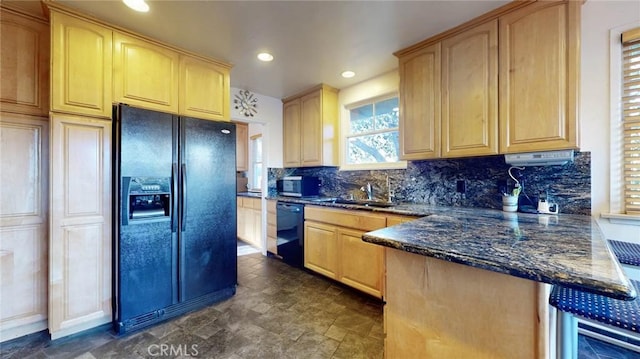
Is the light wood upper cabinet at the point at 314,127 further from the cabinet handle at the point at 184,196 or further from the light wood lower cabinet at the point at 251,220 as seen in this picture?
the cabinet handle at the point at 184,196

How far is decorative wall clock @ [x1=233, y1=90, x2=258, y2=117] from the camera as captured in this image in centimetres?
348

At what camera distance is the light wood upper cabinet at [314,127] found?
11.2 feet

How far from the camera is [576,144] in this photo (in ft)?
5.25

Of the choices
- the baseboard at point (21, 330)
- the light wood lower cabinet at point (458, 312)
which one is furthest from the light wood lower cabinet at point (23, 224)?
the light wood lower cabinet at point (458, 312)

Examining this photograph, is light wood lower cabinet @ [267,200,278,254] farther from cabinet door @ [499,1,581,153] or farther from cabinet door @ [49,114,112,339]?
cabinet door @ [499,1,581,153]

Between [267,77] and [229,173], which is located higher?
[267,77]

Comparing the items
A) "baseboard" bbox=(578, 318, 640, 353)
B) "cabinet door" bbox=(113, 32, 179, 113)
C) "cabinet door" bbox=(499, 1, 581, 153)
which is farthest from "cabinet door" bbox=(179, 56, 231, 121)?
"baseboard" bbox=(578, 318, 640, 353)

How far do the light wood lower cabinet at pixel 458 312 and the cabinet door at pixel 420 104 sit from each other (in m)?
1.49

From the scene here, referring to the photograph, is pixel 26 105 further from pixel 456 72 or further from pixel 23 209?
pixel 456 72

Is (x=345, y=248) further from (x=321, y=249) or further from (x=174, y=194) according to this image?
(x=174, y=194)

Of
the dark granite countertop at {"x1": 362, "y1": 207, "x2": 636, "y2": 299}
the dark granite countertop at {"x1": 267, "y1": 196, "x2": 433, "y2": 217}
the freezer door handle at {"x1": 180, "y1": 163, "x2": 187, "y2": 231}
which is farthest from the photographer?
the freezer door handle at {"x1": 180, "y1": 163, "x2": 187, "y2": 231}

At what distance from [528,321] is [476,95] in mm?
1749

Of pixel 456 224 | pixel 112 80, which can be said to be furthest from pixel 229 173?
pixel 456 224

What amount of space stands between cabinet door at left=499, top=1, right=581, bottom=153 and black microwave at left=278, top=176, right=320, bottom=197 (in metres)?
2.29
